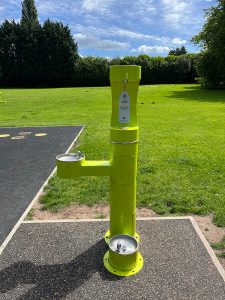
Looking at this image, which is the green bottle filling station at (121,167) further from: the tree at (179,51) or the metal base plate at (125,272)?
the tree at (179,51)

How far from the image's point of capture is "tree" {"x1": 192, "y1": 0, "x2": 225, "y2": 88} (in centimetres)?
2500

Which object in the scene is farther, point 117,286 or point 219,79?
point 219,79

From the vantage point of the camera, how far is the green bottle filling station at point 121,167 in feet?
9.59

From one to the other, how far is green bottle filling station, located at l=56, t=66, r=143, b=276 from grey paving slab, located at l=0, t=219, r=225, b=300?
0.17 meters

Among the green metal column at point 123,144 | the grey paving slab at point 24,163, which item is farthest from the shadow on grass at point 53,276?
the grey paving slab at point 24,163

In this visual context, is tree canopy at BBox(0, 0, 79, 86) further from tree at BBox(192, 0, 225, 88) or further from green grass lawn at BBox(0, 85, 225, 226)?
green grass lawn at BBox(0, 85, 225, 226)

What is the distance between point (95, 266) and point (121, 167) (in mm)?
991

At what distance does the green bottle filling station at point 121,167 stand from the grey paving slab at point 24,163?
4.39 ft

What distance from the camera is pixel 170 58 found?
150 feet

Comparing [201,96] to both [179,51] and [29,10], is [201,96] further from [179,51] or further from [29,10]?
[179,51]

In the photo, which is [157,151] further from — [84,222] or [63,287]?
[63,287]

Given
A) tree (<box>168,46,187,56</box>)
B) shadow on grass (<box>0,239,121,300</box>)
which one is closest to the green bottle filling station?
shadow on grass (<box>0,239,121,300</box>)

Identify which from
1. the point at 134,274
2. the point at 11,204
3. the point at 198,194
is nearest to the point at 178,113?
the point at 198,194

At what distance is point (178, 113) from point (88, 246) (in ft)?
35.3
